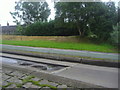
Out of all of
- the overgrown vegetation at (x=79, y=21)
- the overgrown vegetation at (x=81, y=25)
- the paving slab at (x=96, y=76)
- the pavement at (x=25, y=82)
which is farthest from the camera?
the overgrown vegetation at (x=79, y=21)

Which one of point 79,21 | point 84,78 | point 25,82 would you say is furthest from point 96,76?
point 79,21

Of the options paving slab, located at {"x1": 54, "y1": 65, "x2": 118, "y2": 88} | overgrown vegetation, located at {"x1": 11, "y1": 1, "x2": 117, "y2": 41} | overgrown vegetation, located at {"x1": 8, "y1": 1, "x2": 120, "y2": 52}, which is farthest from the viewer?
overgrown vegetation, located at {"x1": 11, "y1": 1, "x2": 117, "y2": 41}

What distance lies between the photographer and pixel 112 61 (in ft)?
8.49

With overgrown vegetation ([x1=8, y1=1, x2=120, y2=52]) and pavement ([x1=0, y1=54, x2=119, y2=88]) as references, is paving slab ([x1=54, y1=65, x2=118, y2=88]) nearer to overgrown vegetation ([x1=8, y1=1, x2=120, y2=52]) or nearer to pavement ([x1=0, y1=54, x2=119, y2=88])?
pavement ([x1=0, y1=54, x2=119, y2=88])

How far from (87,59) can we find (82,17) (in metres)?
2.61

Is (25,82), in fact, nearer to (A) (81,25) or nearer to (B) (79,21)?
(A) (81,25)

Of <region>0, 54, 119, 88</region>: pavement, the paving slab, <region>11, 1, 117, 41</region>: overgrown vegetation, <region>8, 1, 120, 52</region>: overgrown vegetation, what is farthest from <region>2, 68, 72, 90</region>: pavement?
<region>11, 1, 117, 41</region>: overgrown vegetation

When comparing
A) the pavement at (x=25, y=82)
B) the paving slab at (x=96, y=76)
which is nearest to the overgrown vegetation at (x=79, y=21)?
the paving slab at (x=96, y=76)

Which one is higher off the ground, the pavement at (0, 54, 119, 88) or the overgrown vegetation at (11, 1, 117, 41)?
the overgrown vegetation at (11, 1, 117, 41)

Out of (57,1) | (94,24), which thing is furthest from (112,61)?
(57,1)

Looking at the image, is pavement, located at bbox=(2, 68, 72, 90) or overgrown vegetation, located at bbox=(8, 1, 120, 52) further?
overgrown vegetation, located at bbox=(8, 1, 120, 52)

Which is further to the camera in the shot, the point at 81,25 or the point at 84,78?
the point at 81,25

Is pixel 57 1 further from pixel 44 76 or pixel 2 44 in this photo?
pixel 44 76

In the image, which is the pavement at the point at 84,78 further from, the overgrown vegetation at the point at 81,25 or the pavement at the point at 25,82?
the overgrown vegetation at the point at 81,25
